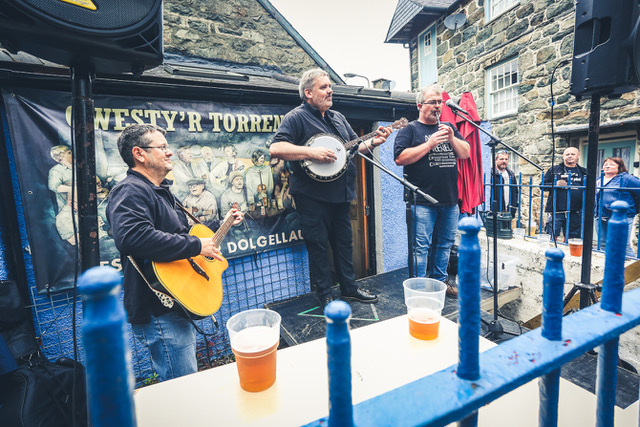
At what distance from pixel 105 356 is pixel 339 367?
0.95 ft

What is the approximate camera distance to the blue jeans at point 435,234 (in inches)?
119

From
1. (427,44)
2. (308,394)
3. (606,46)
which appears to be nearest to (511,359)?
(308,394)

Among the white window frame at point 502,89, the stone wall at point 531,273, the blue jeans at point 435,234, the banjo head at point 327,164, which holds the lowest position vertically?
the stone wall at point 531,273

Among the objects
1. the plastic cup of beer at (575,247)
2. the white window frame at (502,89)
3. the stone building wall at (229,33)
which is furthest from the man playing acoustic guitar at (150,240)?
the white window frame at (502,89)

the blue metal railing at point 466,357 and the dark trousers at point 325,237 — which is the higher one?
the blue metal railing at point 466,357

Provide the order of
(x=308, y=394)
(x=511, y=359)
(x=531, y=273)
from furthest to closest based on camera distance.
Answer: (x=531, y=273) → (x=308, y=394) → (x=511, y=359)

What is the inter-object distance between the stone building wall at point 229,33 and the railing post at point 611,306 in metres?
5.28

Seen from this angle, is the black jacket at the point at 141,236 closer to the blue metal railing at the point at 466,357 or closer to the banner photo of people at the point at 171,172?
the banner photo of people at the point at 171,172

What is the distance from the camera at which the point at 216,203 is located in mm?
3111

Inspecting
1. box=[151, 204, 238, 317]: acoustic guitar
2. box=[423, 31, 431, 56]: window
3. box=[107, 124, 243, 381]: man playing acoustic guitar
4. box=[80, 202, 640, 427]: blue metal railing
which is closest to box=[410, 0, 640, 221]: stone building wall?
box=[423, 31, 431, 56]: window

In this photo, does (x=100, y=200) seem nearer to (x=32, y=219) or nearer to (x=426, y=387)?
(x=32, y=219)

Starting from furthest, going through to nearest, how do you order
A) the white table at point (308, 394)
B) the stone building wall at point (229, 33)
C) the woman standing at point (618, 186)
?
1. the stone building wall at point (229, 33)
2. the woman standing at point (618, 186)
3. the white table at point (308, 394)

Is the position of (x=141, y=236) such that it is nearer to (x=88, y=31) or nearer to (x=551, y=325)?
(x=88, y=31)

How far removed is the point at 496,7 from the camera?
795cm
